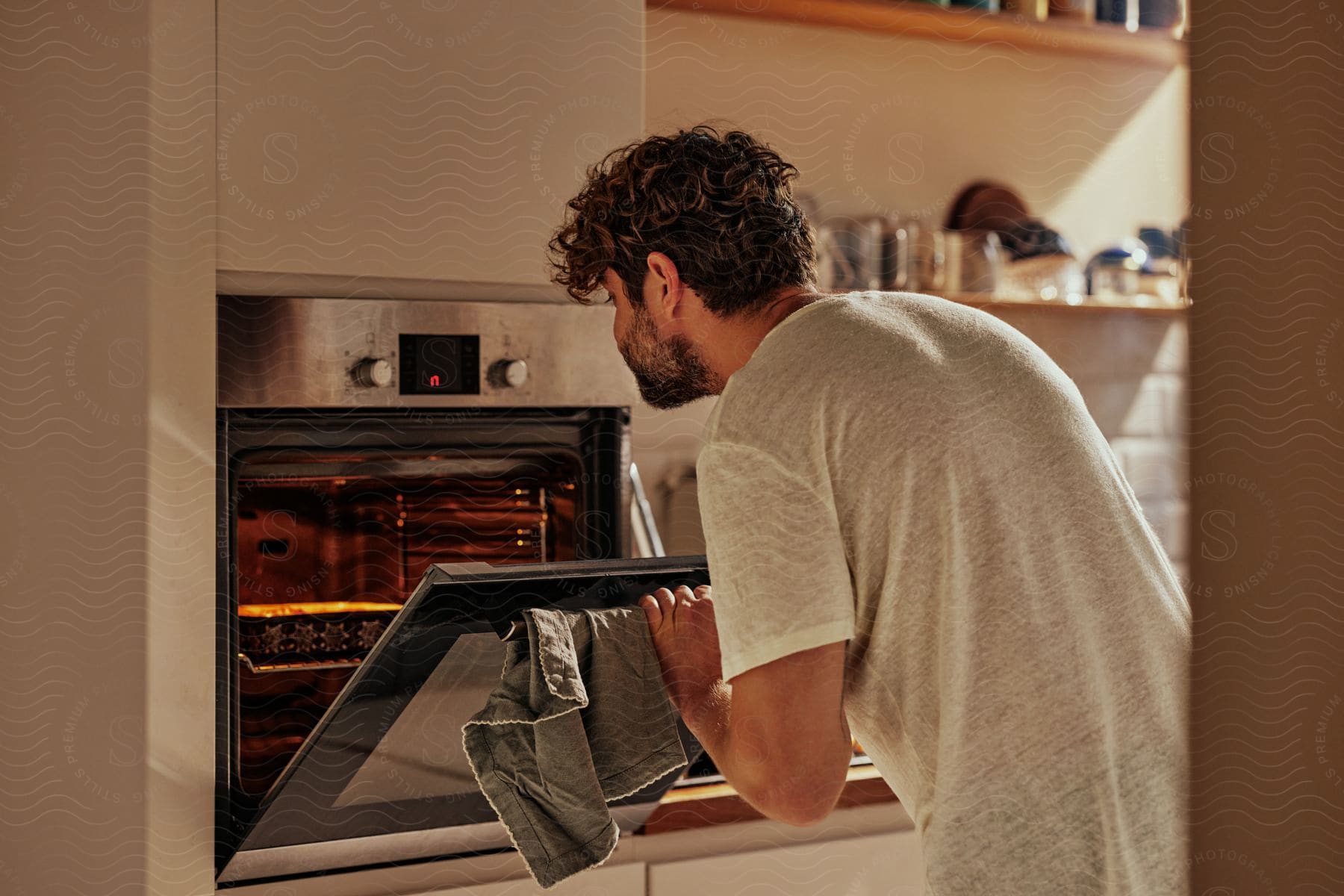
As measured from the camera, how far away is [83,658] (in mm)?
990

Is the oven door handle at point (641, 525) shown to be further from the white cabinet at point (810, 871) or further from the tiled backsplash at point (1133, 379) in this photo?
the tiled backsplash at point (1133, 379)

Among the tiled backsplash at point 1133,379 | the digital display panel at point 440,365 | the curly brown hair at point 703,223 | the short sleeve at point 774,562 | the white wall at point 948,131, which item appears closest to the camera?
the short sleeve at point 774,562

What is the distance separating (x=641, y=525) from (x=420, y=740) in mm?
393

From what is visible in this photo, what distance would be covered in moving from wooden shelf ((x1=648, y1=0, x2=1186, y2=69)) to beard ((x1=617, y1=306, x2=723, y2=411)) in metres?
0.93

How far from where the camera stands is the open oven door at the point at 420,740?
0.82 metres

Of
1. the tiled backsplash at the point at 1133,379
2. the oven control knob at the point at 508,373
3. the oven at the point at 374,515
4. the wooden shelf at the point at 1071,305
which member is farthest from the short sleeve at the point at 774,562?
the tiled backsplash at the point at 1133,379

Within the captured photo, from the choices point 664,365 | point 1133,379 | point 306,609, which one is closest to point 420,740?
point 306,609

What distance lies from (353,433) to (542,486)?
0.21 m

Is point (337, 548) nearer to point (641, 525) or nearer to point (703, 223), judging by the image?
point (641, 525)

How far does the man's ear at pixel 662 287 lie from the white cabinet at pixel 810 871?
2.07ft

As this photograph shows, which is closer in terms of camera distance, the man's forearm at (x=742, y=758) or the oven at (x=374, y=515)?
the man's forearm at (x=742, y=758)

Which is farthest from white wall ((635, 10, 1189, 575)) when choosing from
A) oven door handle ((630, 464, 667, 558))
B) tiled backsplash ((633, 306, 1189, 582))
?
oven door handle ((630, 464, 667, 558))

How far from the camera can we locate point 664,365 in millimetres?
813

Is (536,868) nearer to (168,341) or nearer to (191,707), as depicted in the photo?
(191,707)
